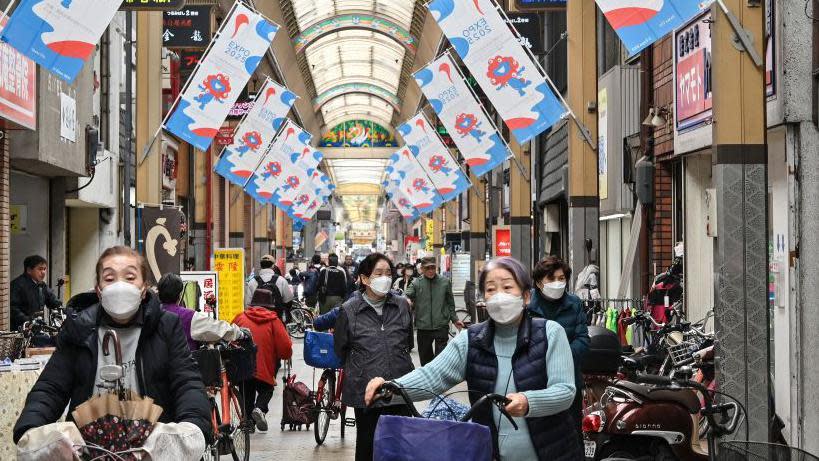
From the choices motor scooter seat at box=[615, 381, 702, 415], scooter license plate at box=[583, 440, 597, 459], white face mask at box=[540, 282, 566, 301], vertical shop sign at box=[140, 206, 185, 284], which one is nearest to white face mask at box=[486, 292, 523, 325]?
motor scooter seat at box=[615, 381, 702, 415]

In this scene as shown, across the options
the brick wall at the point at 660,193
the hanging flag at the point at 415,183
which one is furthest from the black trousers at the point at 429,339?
the hanging flag at the point at 415,183

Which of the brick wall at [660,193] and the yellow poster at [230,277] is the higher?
the brick wall at [660,193]

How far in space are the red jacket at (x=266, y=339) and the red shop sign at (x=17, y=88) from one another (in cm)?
298

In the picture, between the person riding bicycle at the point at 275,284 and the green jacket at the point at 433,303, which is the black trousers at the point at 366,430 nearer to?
the green jacket at the point at 433,303

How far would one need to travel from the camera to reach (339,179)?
322 ft

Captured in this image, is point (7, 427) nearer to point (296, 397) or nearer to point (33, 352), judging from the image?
point (33, 352)

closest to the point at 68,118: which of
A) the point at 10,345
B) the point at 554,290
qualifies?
the point at 10,345

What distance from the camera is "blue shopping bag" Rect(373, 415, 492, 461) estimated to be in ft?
12.9

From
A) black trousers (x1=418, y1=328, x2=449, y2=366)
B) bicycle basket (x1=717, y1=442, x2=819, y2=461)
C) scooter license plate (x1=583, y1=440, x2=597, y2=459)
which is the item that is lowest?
scooter license plate (x1=583, y1=440, x2=597, y2=459)

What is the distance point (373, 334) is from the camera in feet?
26.1

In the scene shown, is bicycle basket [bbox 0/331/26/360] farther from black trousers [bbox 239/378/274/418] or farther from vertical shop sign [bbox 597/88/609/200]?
vertical shop sign [bbox 597/88/609/200]

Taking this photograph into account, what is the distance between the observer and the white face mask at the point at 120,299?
4.00 metres

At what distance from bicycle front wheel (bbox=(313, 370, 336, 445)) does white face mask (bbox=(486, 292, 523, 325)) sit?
6.53 metres

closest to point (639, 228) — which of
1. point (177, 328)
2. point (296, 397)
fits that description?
point (296, 397)
